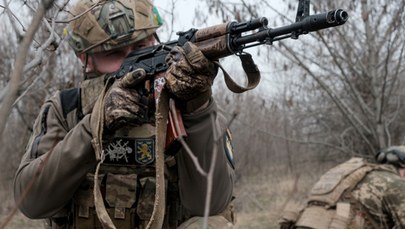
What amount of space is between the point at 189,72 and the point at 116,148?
0.57 meters

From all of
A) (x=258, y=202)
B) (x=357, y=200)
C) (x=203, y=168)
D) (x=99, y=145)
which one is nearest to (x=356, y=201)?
(x=357, y=200)

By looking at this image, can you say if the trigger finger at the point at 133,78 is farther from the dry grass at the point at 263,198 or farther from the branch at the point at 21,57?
the dry grass at the point at 263,198

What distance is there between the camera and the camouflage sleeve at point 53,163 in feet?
6.95

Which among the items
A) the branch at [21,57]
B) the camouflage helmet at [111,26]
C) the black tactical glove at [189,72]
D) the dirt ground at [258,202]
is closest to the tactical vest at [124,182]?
the camouflage helmet at [111,26]

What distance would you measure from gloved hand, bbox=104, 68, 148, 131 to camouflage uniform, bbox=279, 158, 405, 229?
2449mm

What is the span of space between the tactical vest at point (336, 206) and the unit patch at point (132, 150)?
7.30 feet

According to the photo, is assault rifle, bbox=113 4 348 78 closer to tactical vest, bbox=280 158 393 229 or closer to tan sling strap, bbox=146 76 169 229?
tan sling strap, bbox=146 76 169 229

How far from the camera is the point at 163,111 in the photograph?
2113 millimetres

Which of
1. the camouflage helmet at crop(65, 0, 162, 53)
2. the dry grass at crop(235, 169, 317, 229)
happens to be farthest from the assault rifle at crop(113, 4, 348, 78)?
the dry grass at crop(235, 169, 317, 229)

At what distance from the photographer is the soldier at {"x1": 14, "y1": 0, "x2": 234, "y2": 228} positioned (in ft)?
6.97

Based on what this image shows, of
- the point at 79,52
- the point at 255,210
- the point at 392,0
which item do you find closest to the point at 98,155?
the point at 79,52

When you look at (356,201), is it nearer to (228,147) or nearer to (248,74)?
(228,147)

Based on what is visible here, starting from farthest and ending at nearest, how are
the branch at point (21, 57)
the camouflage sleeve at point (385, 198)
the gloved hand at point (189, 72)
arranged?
the camouflage sleeve at point (385, 198) < the gloved hand at point (189, 72) < the branch at point (21, 57)

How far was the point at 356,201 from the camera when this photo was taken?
4238mm
